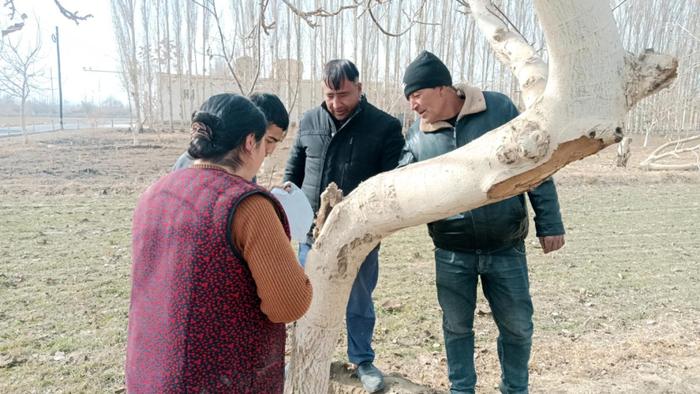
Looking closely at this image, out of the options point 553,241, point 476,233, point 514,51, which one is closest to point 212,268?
point 514,51

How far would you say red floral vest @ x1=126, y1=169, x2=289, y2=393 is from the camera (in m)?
1.23

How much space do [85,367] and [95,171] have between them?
31.8 ft

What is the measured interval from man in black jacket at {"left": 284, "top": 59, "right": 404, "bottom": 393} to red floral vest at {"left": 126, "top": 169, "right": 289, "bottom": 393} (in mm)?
1306

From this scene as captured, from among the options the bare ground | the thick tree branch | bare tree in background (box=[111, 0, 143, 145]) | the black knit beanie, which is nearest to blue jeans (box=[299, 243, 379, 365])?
the bare ground

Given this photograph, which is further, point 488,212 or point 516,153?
point 488,212

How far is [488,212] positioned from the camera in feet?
7.30

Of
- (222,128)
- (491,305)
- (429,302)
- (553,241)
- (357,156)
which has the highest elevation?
(222,128)

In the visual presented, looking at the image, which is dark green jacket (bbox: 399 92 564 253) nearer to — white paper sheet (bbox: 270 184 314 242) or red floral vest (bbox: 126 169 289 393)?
white paper sheet (bbox: 270 184 314 242)

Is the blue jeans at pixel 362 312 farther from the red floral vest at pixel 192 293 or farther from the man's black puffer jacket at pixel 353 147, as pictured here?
the red floral vest at pixel 192 293

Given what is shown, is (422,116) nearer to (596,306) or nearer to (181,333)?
(181,333)

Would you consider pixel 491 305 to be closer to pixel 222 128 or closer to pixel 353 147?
pixel 353 147

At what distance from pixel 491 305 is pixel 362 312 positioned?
69cm

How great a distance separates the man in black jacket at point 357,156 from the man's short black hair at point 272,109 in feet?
1.68

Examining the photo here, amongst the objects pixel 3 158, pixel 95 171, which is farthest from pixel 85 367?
pixel 3 158
